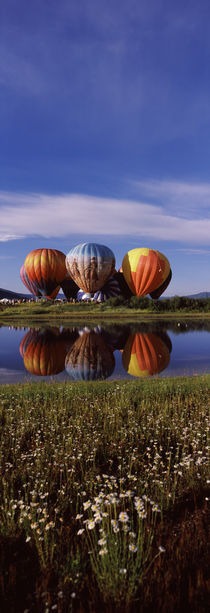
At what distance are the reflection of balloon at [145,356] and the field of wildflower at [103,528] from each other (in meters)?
11.7

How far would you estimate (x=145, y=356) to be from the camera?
26.1 metres

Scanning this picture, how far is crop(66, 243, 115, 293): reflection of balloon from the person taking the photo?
69.4 m

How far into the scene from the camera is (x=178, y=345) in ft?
105

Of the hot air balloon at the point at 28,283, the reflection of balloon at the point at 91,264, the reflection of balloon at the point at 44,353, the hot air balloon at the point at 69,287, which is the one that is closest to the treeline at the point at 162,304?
the reflection of balloon at the point at 91,264

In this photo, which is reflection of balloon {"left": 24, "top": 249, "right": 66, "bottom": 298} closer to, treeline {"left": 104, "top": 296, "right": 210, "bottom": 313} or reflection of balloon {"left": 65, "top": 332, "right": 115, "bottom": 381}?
treeline {"left": 104, "top": 296, "right": 210, "bottom": 313}

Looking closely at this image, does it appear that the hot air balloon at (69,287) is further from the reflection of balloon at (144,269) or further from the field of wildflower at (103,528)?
the field of wildflower at (103,528)

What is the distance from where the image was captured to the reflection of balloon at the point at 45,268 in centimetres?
7850

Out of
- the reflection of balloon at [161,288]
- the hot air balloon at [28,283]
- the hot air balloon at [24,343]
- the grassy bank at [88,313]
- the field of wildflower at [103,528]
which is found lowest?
the field of wildflower at [103,528]

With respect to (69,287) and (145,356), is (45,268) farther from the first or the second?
(145,356)

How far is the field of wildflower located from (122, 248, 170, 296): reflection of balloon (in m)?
61.0

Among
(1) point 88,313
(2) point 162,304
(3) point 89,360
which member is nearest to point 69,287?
(1) point 88,313

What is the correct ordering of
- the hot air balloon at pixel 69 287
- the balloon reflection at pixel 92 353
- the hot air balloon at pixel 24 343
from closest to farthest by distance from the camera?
the balloon reflection at pixel 92 353 < the hot air balloon at pixel 24 343 < the hot air balloon at pixel 69 287

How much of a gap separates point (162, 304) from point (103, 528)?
72.1 metres

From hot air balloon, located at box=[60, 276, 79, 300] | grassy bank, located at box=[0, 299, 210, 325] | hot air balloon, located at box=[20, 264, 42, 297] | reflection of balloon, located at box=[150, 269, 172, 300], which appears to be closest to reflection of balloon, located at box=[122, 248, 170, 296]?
reflection of balloon, located at box=[150, 269, 172, 300]
